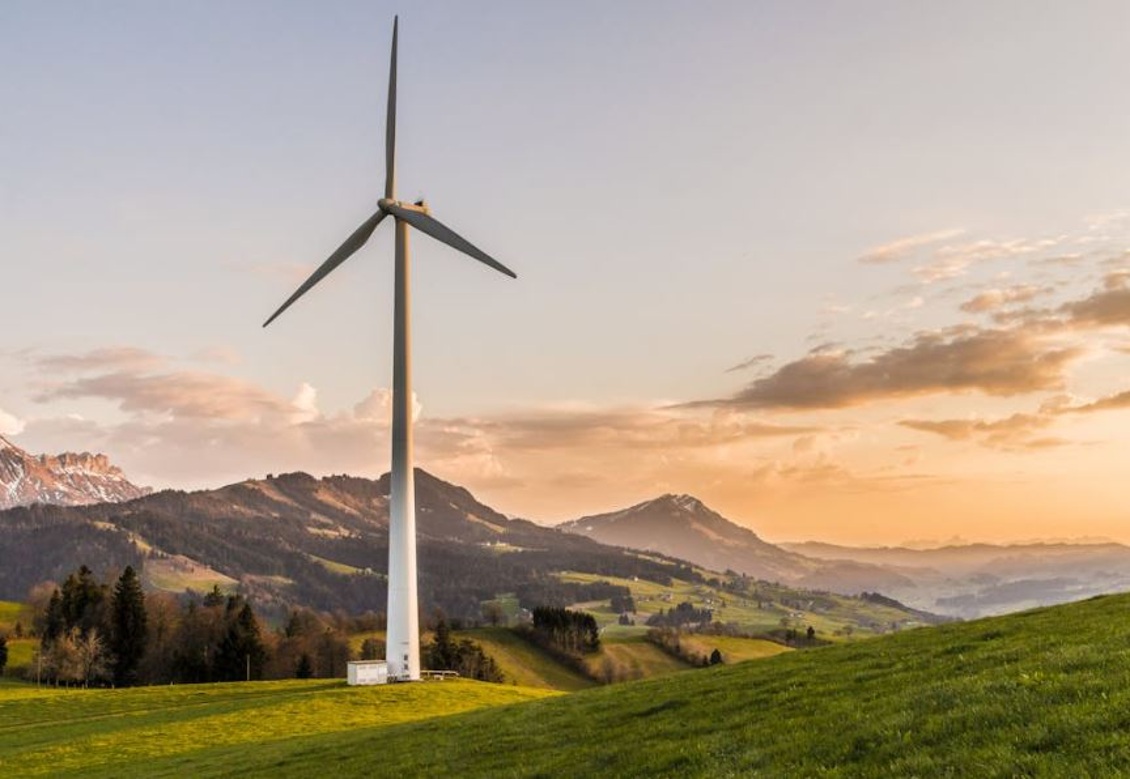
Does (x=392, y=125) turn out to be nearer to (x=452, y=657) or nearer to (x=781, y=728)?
(x=781, y=728)

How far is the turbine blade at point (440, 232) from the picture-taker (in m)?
78.8

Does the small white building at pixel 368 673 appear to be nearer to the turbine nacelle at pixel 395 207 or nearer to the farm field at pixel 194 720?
the farm field at pixel 194 720

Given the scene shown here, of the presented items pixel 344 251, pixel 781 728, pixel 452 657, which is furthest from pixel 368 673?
pixel 452 657

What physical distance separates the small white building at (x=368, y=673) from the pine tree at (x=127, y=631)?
9621 centimetres

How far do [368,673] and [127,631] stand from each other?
9806 centimetres

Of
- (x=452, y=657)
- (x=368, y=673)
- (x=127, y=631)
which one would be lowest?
(x=452, y=657)

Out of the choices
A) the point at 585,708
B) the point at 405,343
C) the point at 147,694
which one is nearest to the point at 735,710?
the point at 585,708

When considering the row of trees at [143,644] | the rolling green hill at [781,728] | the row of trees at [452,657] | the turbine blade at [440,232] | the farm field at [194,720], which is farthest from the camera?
the row of trees at [452,657]

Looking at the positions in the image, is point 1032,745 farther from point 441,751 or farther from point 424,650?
point 424,650

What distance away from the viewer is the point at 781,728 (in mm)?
24875

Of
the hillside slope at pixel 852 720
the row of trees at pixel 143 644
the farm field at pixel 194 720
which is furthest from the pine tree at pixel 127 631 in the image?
the hillside slope at pixel 852 720

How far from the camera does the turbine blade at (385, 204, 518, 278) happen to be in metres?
78.8

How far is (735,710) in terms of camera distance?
1185 inches

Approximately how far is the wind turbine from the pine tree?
321ft
